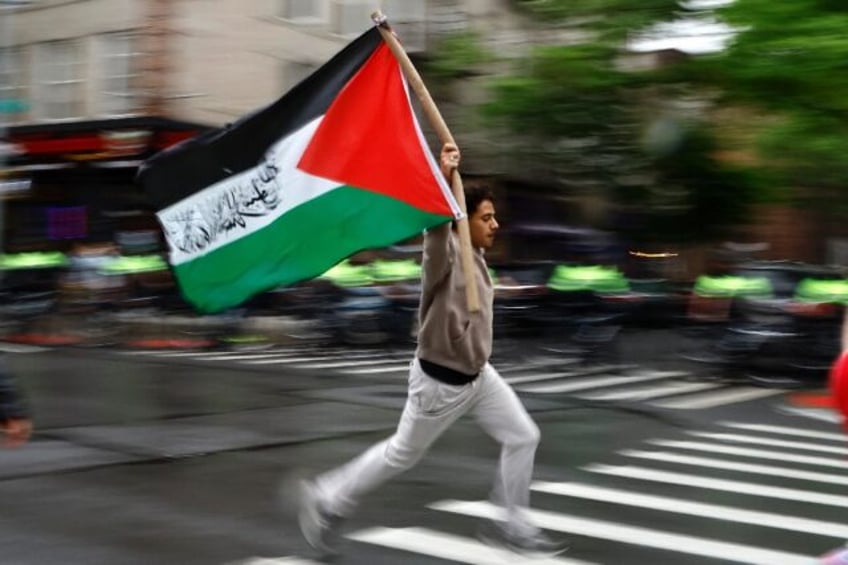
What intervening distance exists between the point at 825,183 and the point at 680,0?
4.09 meters

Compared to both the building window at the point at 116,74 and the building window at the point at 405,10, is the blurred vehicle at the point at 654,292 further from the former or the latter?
the building window at the point at 116,74

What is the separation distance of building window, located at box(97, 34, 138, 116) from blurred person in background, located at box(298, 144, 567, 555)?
944 inches

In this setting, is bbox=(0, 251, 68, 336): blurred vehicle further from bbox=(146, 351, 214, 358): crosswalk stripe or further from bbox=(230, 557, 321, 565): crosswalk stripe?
bbox=(230, 557, 321, 565): crosswalk stripe

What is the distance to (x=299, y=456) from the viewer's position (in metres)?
8.75

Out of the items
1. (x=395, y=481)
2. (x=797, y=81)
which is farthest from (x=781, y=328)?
(x=395, y=481)

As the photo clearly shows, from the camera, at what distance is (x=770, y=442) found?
1016 cm

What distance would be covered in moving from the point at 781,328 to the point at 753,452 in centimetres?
578

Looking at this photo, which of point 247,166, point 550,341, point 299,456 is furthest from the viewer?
point 550,341

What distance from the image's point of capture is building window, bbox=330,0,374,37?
102ft

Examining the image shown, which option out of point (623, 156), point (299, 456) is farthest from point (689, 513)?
point (623, 156)

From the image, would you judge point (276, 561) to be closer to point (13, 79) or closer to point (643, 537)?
point (643, 537)

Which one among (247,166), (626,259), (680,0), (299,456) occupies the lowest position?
(626,259)

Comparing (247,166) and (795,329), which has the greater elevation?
(247,166)

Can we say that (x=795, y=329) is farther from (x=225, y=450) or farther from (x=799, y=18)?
(x=225, y=450)
